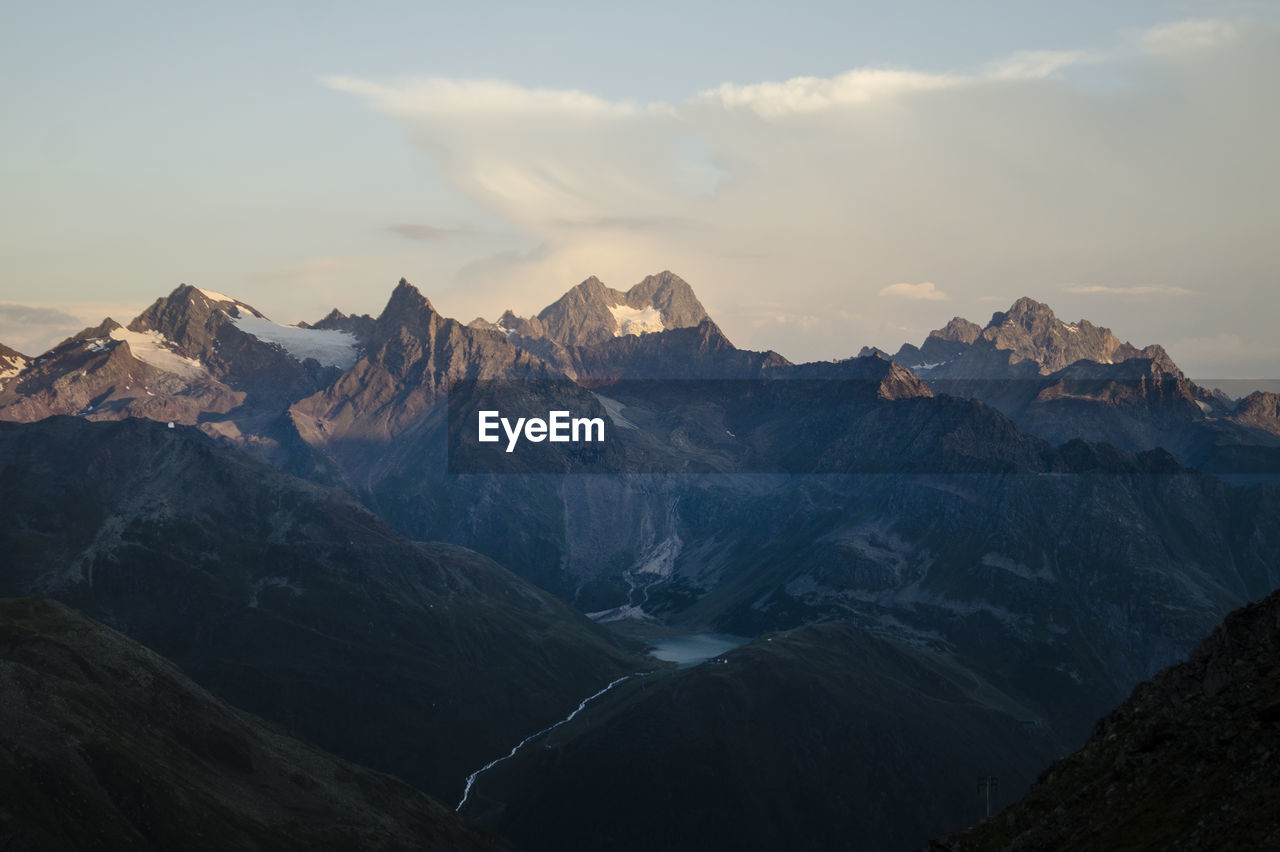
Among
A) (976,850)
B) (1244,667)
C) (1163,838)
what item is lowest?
(976,850)

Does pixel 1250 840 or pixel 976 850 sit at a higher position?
pixel 1250 840

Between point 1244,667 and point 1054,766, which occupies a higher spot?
point 1244,667

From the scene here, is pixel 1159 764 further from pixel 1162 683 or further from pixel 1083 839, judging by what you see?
pixel 1162 683

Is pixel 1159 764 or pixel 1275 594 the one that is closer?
pixel 1159 764

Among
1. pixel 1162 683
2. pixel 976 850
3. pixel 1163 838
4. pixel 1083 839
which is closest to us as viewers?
pixel 1163 838

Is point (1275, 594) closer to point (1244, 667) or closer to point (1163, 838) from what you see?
point (1244, 667)

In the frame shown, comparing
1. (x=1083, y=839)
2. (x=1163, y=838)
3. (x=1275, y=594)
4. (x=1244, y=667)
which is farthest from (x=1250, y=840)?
(x=1275, y=594)

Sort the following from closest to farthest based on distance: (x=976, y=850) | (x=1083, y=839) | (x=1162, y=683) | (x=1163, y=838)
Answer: (x=1163, y=838) < (x=1083, y=839) < (x=976, y=850) < (x=1162, y=683)

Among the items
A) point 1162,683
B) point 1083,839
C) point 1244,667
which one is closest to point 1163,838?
point 1083,839

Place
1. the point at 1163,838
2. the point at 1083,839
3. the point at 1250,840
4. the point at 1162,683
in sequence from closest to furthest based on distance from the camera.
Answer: the point at 1250,840
the point at 1163,838
the point at 1083,839
the point at 1162,683
